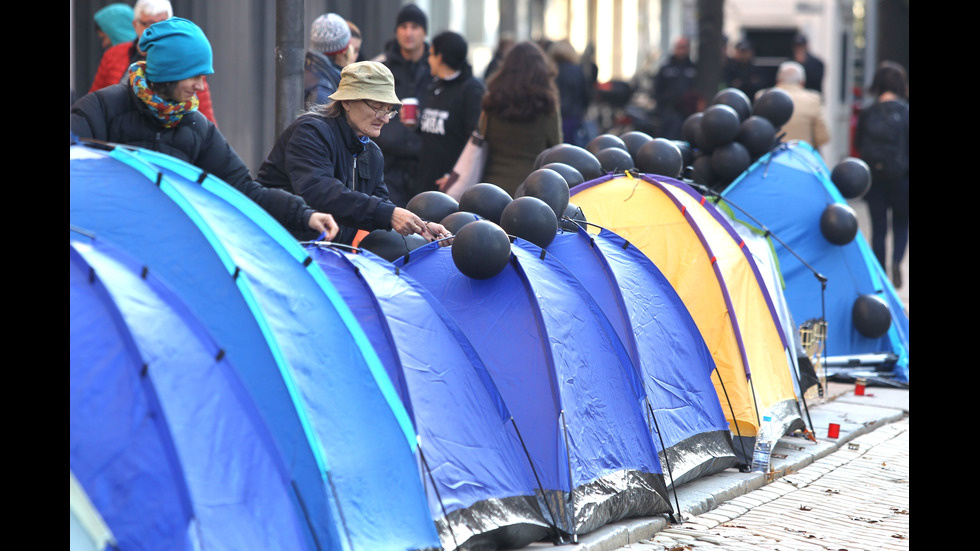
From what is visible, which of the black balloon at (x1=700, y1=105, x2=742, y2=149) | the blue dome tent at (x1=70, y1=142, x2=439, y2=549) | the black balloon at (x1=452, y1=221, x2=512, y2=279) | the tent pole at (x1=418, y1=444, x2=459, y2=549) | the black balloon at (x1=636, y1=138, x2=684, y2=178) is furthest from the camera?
the black balloon at (x1=700, y1=105, x2=742, y2=149)

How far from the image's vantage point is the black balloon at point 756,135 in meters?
8.91

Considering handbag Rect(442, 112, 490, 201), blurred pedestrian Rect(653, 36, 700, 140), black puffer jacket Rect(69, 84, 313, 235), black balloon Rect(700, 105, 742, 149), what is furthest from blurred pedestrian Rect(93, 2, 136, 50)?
blurred pedestrian Rect(653, 36, 700, 140)

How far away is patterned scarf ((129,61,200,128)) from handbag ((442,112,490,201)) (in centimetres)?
349

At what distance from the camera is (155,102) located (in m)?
4.91

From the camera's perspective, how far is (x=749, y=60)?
58.4ft

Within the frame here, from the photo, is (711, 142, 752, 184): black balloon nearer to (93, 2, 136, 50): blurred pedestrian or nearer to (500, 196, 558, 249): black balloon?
(500, 196, 558, 249): black balloon

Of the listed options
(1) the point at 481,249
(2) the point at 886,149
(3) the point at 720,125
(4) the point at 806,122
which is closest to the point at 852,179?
(3) the point at 720,125

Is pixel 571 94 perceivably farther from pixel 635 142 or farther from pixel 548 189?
pixel 548 189

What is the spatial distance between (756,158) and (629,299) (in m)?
3.30

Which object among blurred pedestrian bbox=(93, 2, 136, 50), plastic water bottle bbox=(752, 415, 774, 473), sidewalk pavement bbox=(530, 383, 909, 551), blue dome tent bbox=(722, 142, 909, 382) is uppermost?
blurred pedestrian bbox=(93, 2, 136, 50)

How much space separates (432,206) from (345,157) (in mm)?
497

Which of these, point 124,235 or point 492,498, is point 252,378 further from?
point 492,498

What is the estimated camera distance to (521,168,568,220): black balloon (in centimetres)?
612

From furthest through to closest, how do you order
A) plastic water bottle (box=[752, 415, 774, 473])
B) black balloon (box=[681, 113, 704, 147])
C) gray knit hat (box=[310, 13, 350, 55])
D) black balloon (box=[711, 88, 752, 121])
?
black balloon (box=[711, 88, 752, 121])
black balloon (box=[681, 113, 704, 147])
gray knit hat (box=[310, 13, 350, 55])
plastic water bottle (box=[752, 415, 774, 473])
